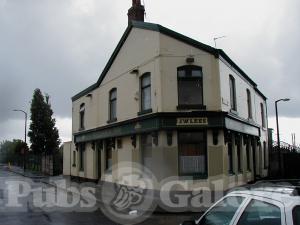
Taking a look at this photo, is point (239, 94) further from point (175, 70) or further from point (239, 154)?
point (175, 70)

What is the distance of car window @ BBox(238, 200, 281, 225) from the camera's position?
13.1 ft

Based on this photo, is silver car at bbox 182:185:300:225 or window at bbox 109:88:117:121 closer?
silver car at bbox 182:185:300:225

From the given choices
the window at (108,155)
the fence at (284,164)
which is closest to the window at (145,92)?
the window at (108,155)

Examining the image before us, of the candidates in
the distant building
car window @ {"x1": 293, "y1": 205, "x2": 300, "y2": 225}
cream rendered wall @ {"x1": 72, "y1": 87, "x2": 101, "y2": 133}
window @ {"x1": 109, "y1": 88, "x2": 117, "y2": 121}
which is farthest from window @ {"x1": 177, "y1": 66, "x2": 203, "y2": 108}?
car window @ {"x1": 293, "y1": 205, "x2": 300, "y2": 225}

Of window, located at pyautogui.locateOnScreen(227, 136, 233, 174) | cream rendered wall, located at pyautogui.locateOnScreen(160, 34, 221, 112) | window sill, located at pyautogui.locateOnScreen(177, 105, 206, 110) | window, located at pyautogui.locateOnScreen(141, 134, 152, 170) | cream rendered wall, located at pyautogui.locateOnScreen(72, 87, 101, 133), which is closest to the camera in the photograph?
window sill, located at pyautogui.locateOnScreen(177, 105, 206, 110)

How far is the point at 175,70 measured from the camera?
19469 millimetres

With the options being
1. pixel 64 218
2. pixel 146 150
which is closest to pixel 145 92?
pixel 146 150

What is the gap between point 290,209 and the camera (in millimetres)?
3686

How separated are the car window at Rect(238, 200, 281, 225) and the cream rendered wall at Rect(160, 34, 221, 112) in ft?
48.5

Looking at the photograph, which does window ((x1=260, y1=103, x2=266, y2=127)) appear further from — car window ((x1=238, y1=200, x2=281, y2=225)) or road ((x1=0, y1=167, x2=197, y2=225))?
Answer: car window ((x1=238, y1=200, x2=281, y2=225))

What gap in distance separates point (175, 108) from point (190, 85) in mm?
1371

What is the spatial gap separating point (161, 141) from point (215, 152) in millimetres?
2499

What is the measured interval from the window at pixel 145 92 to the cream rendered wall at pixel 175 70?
1.51 metres

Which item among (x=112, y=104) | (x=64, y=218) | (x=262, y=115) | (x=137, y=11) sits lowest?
(x=64, y=218)
